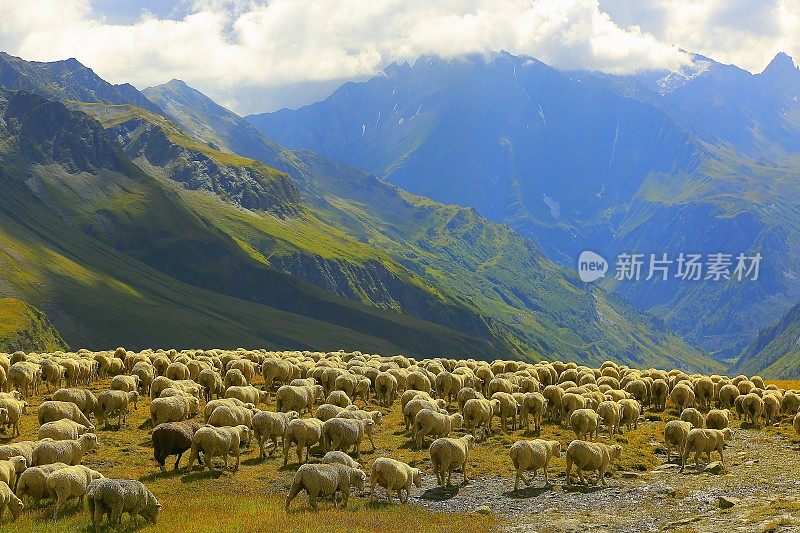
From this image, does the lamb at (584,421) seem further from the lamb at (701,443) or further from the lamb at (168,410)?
the lamb at (168,410)

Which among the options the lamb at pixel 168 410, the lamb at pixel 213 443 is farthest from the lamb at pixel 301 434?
the lamb at pixel 168 410

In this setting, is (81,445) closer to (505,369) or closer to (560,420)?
(560,420)

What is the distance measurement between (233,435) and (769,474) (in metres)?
21.9

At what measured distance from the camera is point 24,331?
518ft

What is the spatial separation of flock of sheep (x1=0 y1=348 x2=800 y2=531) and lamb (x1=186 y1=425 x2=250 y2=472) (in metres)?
0.06

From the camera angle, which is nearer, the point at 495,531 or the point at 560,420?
the point at 495,531

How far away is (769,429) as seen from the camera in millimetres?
47281

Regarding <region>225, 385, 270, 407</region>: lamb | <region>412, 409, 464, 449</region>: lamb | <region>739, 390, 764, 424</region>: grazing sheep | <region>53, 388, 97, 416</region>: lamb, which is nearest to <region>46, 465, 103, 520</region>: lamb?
<region>53, 388, 97, 416</region>: lamb

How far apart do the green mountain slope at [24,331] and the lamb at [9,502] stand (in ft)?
428

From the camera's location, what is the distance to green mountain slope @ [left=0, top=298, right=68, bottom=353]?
151250 mm

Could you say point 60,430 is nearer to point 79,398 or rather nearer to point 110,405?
point 79,398

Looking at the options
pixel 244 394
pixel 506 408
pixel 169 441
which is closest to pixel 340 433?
pixel 169 441

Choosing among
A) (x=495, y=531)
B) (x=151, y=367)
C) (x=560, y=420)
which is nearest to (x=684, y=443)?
(x=560, y=420)

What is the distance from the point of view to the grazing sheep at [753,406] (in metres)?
48.7
